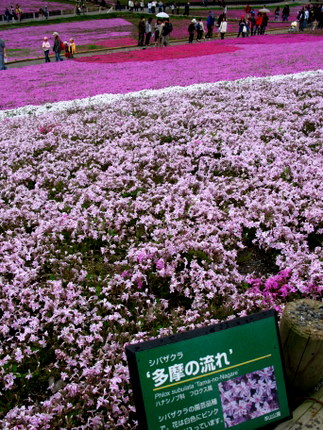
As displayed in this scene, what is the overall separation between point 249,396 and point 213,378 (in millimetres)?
384

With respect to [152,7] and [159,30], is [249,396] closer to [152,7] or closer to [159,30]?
[159,30]

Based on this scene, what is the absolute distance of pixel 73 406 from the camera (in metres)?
4.52

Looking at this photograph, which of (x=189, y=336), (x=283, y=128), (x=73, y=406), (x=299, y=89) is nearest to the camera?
(x=189, y=336)

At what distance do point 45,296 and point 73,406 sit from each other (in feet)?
6.53

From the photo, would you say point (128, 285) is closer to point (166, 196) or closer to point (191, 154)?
point (166, 196)

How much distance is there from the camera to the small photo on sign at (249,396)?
11.5ft

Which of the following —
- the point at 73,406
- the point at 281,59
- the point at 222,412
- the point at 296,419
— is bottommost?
the point at 73,406

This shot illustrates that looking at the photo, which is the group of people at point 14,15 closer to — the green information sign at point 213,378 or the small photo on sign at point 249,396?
the green information sign at point 213,378

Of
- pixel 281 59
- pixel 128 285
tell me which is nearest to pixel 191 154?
pixel 128 285

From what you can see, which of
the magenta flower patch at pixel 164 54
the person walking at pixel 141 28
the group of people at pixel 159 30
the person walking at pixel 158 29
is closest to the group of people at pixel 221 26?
the group of people at pixel 159 30

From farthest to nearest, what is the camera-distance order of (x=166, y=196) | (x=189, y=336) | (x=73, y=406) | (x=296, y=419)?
(x=166, y=196), (x=73, y=406), (x=296, y=419), (x=189, y=336)

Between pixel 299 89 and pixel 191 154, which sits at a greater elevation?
pixel 299 89

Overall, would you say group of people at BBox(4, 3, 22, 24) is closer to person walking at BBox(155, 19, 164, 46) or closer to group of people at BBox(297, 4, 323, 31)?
person walking at BBox(155, 19, 164, 46)

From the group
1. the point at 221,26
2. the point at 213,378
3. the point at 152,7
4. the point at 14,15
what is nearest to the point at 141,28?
the point at 221,26
